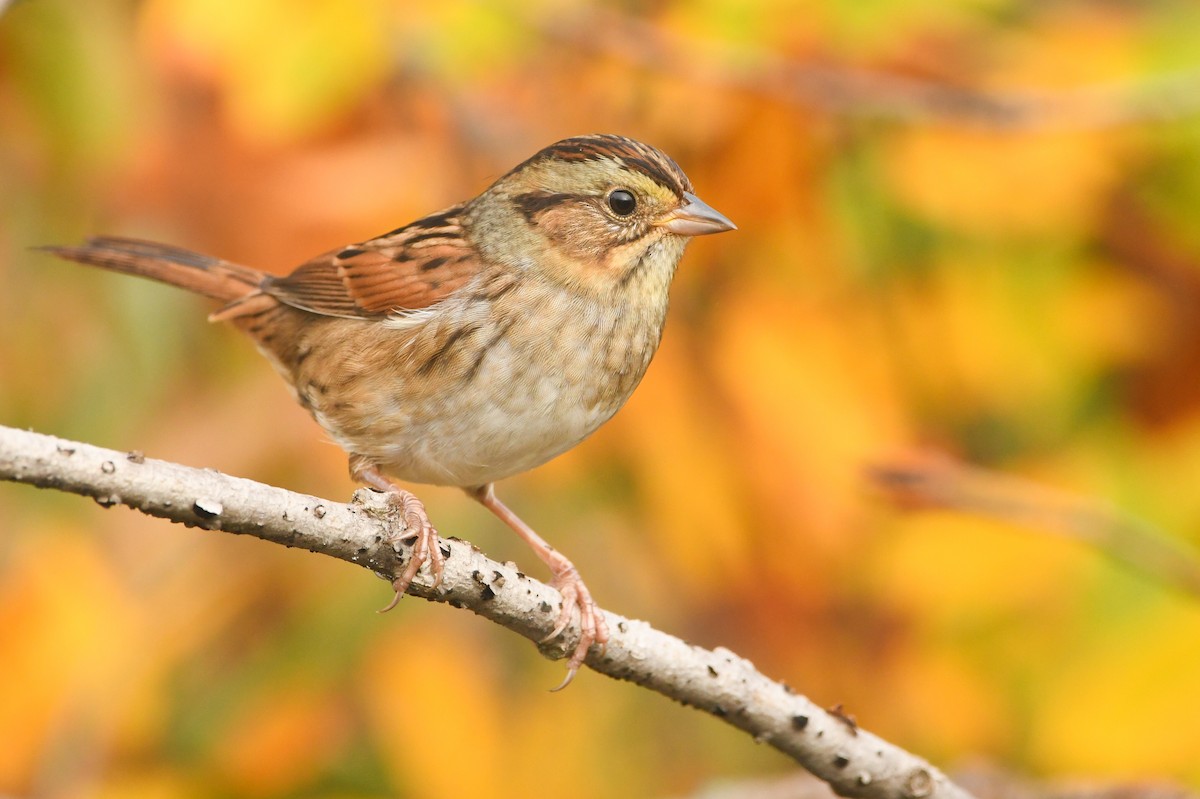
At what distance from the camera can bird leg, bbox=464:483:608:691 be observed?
8.65 ft

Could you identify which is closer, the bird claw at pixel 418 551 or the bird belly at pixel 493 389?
the bird claw at pixel 418 551

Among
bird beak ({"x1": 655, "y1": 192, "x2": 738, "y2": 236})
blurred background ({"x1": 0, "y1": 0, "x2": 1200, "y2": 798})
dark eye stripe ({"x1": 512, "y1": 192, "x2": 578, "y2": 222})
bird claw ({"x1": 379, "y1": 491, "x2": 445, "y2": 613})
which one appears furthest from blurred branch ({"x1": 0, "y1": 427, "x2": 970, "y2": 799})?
dark eye stripe ({"x1": 512, "y1": 192, "x2": 578, "y2": 222})

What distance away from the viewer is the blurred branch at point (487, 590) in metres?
1.81

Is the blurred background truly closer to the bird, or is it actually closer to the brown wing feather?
the brown wing feather

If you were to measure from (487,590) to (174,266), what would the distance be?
1.69m

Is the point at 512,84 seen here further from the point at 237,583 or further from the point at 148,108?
the point at 237,583

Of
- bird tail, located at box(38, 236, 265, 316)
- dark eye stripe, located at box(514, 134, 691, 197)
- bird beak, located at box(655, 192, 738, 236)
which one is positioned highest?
dark eye stripe, located at box(514, 134, 691, 197)

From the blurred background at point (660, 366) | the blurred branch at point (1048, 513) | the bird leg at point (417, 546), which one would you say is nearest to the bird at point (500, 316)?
the blurred background at point (660, 366)

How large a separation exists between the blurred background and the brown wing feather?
0.10m

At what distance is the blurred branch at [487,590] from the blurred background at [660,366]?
84 cm

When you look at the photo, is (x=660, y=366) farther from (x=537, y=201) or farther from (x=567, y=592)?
(x=567, y=592)

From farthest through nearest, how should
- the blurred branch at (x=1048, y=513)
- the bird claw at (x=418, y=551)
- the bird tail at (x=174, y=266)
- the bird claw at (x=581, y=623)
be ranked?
the bird tail at (x=174, y=266) < the blurred branch at (x=1048, y=513) < the bird claw at (x=581, y=623) < the bird claw at (x=418, y=551)

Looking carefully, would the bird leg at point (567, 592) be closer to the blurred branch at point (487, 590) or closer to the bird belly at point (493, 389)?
the blurred branch at point (487, 590)

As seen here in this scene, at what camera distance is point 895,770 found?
2666 millimetres
